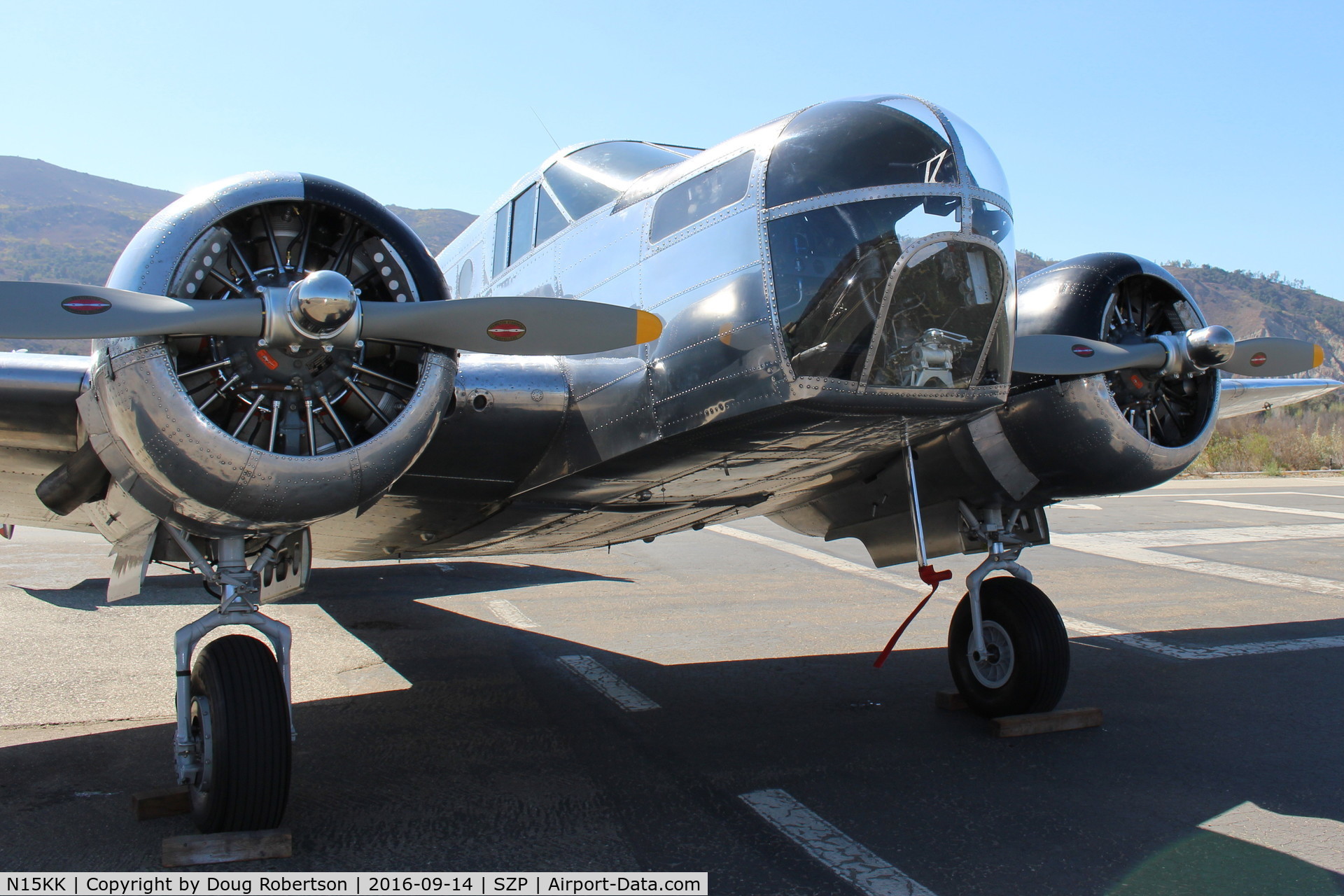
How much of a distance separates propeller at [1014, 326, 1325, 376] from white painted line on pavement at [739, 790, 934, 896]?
259cm

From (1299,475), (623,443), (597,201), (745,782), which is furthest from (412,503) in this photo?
(1299,475)

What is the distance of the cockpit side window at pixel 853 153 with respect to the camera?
389 centimetres

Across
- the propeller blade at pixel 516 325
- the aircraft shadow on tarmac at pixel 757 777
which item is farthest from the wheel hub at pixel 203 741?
the propeller blade at pixel 516 325

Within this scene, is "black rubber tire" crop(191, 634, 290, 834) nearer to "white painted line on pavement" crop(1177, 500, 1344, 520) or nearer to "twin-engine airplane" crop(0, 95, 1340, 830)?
"twin-engine airplane" crop(0, 95, 1340, 830)

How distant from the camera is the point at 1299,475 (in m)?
30.9

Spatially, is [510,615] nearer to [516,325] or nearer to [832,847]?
[516,325]

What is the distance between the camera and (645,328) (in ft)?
13.1

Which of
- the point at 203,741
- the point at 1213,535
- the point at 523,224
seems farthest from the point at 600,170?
the point at 1213,535

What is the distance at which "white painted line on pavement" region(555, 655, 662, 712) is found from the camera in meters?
6.07

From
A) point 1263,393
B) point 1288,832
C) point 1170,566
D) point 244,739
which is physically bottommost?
point 1170,566

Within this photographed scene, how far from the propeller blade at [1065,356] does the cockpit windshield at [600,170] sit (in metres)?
2.22

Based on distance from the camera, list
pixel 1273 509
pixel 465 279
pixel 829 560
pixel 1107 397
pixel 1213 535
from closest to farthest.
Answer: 1. pixel 1107 397
2. pixel 465 279
3. pixel 829 560
4. pixel 1213 535
5. pixel 1273 509

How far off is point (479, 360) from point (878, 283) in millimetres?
2139

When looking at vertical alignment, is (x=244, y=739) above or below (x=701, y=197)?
below
